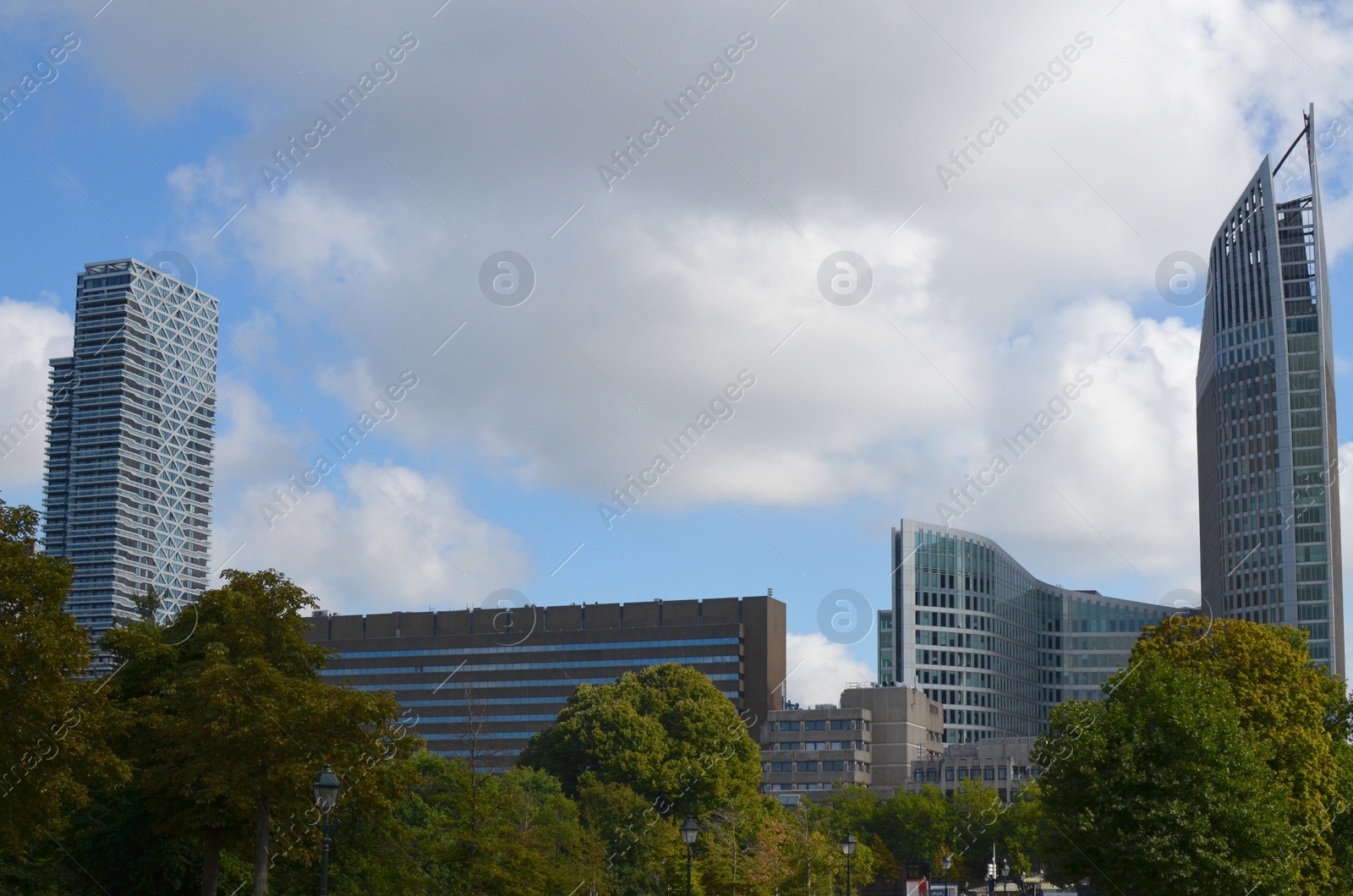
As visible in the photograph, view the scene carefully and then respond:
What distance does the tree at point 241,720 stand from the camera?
1727 inches

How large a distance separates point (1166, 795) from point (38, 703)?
120 feet

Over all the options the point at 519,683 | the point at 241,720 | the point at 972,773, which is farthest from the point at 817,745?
→ the point at 241,720

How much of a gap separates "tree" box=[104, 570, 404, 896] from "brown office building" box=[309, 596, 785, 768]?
125m

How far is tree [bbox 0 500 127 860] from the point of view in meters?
37.1

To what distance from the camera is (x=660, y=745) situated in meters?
96.9

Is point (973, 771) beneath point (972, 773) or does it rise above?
above

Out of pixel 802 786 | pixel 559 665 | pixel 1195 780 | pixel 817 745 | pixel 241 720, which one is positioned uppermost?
pixel 559 665

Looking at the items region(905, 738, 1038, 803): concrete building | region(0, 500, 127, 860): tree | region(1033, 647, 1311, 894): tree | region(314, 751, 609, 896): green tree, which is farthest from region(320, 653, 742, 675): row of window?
region(0, 500, 127, 860): tree

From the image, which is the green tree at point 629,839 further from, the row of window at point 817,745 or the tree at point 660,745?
the row of window at point 817,745

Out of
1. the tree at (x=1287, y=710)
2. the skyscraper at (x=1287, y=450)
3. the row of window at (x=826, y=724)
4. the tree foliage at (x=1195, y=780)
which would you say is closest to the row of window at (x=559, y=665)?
the row of window at (x=826, y=724)

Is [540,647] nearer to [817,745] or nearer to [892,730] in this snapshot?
[817,745]

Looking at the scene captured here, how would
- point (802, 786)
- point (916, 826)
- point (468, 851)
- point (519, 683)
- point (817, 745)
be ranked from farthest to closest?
point (519, 683)
point (817, 745)
point (802, 786)
point (916, 826)
point (468, 851)

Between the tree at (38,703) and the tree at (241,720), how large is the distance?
14.7 ft

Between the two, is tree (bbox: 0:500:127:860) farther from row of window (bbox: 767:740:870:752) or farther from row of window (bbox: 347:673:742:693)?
row of window (bbox: 347:673:742:693)
